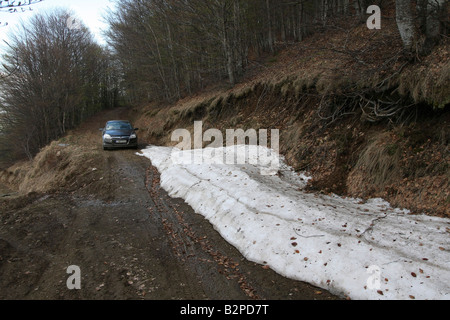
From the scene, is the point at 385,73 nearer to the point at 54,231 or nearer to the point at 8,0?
the point at 8,0

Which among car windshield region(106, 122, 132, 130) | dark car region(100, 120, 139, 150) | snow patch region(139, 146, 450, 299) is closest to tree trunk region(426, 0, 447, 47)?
snow patch region(139, 146, 450, 299)

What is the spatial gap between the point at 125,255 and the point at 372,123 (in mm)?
6466

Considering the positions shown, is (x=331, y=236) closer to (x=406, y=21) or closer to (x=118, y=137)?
(x=406, y=21)

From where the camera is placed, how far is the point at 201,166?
909 cm

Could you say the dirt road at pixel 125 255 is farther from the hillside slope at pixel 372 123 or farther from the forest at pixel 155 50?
the forest at pixel 155 50

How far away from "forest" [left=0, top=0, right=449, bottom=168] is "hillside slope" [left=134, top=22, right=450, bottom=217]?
5375 mm

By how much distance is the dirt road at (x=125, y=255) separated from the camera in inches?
150

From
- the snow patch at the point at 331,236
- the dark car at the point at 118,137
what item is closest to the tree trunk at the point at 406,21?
the snow patch at the point at 331,236

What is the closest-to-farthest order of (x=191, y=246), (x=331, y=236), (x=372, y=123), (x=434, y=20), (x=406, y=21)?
(x=331, y=236), (x=191, y=246), (x=434, y=20), (x=406, y=21), (x=372, y=123)

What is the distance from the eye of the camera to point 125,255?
187 inches

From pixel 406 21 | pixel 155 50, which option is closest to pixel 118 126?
pixel 155 50

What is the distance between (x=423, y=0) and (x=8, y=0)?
27.4 feet

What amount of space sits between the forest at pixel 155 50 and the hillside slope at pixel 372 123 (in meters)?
5.37

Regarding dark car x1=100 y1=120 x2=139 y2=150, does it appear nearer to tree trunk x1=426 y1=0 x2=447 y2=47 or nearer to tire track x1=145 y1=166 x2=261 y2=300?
tire track x1=145 y1=166 x2=261 y2=300
